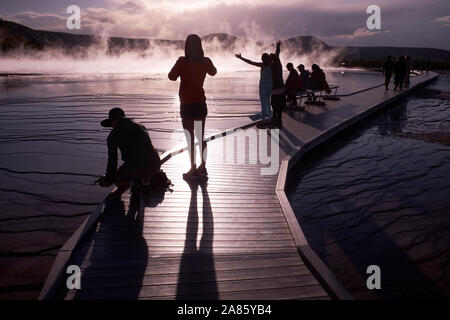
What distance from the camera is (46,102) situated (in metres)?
17.8

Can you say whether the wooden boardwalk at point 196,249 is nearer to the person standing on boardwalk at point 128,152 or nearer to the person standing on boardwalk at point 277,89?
the person standing on boardwalk at point 128,152

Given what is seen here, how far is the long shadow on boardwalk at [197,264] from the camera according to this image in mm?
3121

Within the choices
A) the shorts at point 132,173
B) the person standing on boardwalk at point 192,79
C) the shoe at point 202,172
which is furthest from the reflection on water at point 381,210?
the shorts at point 132,173

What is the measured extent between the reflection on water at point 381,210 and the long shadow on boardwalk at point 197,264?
1.78 meters

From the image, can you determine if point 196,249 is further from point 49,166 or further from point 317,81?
point 317,81

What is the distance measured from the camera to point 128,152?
15.8ft

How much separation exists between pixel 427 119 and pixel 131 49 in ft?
569

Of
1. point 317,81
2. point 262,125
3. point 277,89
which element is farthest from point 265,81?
point 317,81

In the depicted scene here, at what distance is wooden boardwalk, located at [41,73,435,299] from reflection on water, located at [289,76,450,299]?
1079mm

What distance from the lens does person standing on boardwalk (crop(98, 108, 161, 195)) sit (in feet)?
15.3

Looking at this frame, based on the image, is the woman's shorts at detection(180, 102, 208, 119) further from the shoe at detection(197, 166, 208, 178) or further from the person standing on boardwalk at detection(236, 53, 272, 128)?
the person standing on boardwalk at detection(236, 53, 272, 128)

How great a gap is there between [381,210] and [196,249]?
402 cm

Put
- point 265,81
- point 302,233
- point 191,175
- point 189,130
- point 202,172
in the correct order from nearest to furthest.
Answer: point 302,233
point 189,130
point 191,175
point 202,172
point 265,81
